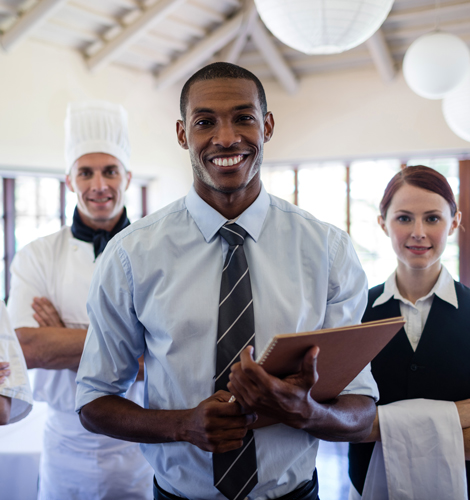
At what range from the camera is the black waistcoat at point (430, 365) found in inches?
55.9

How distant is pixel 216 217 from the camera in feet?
3.99

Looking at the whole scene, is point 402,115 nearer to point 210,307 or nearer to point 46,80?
point 46,80

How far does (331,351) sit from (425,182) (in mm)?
901

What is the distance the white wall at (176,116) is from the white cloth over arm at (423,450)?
4.17m

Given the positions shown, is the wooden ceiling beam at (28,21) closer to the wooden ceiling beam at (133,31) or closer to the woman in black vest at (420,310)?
the wooden ceiling beam at (133,31)

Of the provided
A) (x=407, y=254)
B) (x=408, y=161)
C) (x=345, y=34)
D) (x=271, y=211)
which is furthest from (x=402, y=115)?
(x=271, y=211)

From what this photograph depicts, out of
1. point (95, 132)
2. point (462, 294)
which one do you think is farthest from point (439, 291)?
point (95, 132)

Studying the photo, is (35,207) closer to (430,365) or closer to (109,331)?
(109,331)

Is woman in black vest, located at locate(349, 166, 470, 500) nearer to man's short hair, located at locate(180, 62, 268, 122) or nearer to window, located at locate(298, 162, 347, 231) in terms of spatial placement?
man's short hair, located at locate(180, 62, 268, 122)

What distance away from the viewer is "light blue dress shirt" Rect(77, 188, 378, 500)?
1.13 metres

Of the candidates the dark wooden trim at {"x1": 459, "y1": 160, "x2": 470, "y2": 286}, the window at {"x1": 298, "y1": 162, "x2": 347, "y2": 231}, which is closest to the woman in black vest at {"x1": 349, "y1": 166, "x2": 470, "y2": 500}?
the dark wooden trim at {"x1": 459, "y1": 160, "x2": 470, "y2": 286}

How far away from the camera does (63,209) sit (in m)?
5.30

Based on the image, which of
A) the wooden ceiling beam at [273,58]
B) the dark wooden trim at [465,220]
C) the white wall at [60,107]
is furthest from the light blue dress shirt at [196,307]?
the dark wooden trim at [465,220]

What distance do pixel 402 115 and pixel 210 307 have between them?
5566 mm
